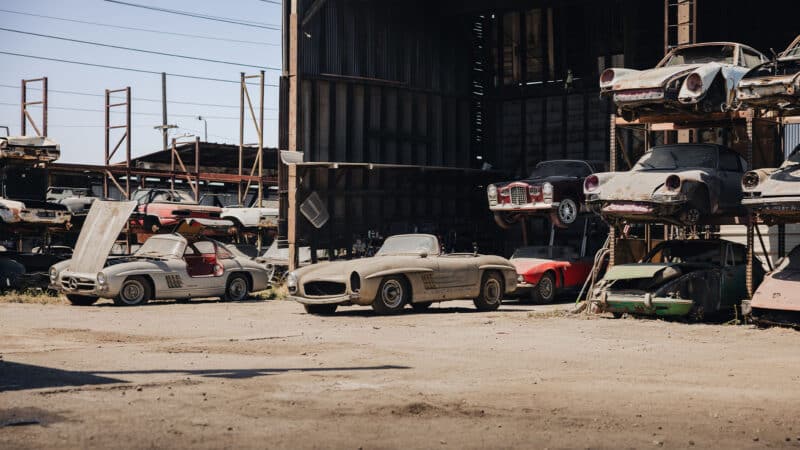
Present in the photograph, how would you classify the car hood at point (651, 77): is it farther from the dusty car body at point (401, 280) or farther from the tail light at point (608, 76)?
the dusty car body at point (401, 280)

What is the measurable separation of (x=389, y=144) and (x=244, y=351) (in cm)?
1904

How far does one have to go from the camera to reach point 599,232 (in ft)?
83.5

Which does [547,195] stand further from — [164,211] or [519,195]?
[164,211]

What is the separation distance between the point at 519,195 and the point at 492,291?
621 cm

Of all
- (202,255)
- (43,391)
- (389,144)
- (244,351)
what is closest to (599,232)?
(389,144)

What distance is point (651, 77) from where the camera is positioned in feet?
58.1

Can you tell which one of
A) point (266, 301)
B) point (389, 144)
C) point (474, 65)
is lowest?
point (266, 301)

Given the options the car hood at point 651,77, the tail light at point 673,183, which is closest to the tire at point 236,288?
the car hood at point 651,77

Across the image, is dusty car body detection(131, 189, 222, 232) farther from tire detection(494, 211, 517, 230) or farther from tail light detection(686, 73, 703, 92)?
tail light detection(686, 73, 703, 92)

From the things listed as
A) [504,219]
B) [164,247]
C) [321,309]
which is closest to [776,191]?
[321,309]

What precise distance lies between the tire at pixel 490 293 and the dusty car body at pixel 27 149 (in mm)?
13250

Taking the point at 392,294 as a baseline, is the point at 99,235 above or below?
above

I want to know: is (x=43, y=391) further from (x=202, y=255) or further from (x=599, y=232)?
(x=599, y=232)

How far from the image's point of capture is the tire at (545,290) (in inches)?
840
